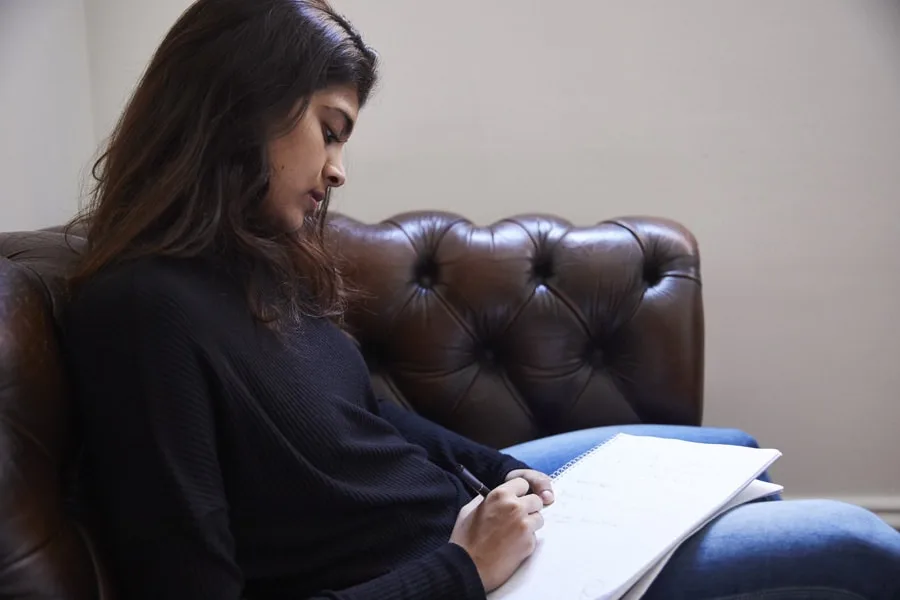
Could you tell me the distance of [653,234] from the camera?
107 centimetres

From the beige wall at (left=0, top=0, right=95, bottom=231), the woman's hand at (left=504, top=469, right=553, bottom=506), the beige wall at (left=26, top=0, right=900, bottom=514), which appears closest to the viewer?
the woman's hand at (left=504, top=469, right=553, bottom=506)

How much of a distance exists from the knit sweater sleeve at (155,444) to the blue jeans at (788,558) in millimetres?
236

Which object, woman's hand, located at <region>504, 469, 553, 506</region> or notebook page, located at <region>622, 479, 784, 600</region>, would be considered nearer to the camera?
notebook page, located at <region>622, 479, 784, 600</region>

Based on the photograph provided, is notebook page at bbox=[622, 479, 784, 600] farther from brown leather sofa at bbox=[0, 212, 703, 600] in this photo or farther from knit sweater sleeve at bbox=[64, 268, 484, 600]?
brown leather sofa at bbox=[0, 212, 703, 600]

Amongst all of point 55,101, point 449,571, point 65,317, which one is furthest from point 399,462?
point 55,101

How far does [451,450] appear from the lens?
0.85 meters

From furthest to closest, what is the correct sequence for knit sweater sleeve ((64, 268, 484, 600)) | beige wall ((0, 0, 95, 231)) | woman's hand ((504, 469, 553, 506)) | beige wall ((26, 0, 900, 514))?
beige wall ((26, 0, 900, 514)) < beige wall ((0, 0, 95, 231)) < woman's hand ((504, 469, 553, 506)) < knit sweater sleeve ((64, 268, 484, 600))

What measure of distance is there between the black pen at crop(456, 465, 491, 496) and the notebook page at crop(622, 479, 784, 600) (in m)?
0.20

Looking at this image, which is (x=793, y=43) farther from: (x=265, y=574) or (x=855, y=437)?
(x=265, y=574)

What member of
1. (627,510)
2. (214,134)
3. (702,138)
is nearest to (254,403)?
(214,134)

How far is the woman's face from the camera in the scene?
67 centimetres

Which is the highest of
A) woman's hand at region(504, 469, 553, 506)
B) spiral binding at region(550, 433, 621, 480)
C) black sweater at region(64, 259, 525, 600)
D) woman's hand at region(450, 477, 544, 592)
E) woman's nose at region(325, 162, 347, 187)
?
woman's nose at region(325, 162, 347, 187)

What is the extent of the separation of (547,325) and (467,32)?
0.51m

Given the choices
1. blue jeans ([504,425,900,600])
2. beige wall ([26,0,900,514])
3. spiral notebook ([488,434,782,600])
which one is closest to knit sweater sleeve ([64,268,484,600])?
spiral notebook ([488,434,782,600])
